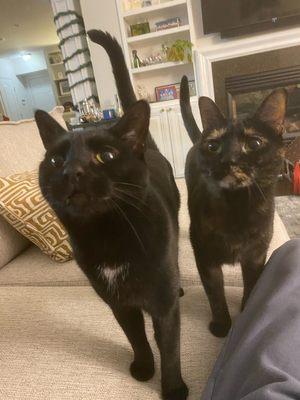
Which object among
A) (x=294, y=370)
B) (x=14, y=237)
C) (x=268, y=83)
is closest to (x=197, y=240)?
(x=294, y=370)

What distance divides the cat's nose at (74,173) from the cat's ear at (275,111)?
0.44m

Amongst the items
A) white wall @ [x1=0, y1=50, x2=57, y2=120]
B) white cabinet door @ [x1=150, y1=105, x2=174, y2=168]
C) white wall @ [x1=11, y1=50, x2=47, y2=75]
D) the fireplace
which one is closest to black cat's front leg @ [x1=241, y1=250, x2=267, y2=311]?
the fireplace

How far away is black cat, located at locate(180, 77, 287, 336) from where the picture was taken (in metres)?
0.72

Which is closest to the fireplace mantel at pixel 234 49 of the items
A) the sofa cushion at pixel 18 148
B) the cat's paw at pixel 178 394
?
the sofa cushion at pixel 18 148

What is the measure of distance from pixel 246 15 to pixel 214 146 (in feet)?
A: 9.21

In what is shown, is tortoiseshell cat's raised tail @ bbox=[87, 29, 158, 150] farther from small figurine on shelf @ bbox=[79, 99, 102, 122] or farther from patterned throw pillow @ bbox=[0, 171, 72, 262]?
small figurine on shelf @ bbox=[79, 99, 102, 122]

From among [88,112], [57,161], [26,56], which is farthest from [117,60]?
[26,56]

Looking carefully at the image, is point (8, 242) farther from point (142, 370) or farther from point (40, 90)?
point (40, 90)

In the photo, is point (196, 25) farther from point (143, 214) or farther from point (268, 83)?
point (143, 214)

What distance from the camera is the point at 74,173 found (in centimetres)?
53

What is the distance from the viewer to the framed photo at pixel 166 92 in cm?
347

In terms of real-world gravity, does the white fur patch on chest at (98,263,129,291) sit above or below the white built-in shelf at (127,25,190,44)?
below

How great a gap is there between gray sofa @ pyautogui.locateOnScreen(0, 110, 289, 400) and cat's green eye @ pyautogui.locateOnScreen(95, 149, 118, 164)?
1.41 ft

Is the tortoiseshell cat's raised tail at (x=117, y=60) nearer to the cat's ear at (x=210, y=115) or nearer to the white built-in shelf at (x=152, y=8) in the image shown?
the cat's ear at (x=210, y=115)
